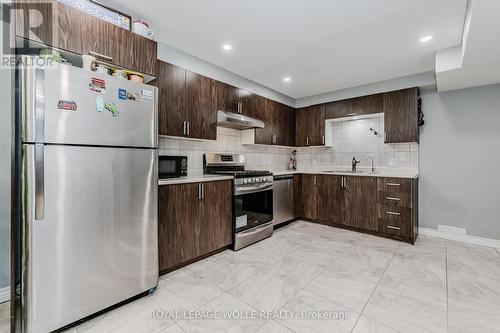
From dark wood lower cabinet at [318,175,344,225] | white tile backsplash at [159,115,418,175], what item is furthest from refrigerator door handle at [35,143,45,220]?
dark wood lower cabinet at [318,175,344,225]

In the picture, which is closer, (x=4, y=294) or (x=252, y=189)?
(x=4, y=294)

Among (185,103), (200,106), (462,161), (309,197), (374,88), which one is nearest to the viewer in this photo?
(185,103)

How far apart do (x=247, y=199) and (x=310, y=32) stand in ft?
6.74

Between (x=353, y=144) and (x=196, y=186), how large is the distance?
312 centimetres

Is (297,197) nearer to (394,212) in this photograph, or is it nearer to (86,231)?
(394,212)

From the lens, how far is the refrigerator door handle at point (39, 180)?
131cm

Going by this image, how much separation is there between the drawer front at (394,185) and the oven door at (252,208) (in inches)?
63.8

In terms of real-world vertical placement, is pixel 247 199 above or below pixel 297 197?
above

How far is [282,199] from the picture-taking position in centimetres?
369

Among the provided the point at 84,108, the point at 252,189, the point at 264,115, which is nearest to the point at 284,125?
the point at 264,115

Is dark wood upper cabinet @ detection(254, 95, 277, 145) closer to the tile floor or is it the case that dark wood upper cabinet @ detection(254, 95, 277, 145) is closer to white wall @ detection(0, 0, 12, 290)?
the tile floor

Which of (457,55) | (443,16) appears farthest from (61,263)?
(457,55)

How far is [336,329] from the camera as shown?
148cm

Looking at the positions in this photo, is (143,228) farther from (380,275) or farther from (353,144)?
(353,144)
